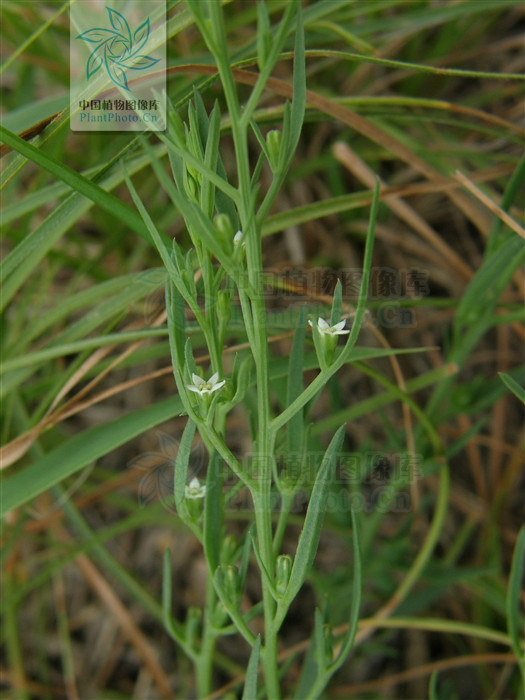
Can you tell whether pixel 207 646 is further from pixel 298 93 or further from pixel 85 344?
pixel 298 93

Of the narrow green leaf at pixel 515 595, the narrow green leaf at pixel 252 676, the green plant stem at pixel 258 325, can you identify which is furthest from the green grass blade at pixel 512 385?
the narrow green leaf at pixel 252 676

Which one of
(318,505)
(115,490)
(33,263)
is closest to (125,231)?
(33,263)

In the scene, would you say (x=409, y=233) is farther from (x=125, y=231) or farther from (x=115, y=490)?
(x=115, y=490)

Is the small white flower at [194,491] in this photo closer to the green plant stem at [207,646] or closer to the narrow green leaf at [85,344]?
Answer: the green plant stem at [207,646]

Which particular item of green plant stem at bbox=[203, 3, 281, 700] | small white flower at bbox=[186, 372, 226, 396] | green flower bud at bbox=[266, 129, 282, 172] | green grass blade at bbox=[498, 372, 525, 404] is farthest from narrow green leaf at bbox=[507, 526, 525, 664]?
green flower bud at bbox=[266, 129, 282, 172]

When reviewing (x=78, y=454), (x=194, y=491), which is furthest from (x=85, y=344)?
(x=194, y=491)

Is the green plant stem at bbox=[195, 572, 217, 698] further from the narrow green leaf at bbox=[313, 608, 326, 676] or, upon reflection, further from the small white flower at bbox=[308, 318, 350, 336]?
the small white flower at bbox=[308, 318, 350, 336]

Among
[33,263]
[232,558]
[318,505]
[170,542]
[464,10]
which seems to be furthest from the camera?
[170,542]
